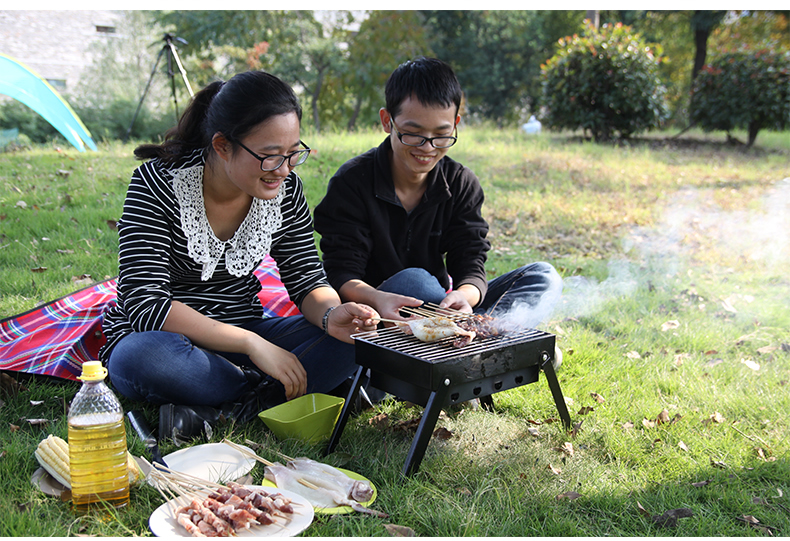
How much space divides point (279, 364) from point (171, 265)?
28.5 inches

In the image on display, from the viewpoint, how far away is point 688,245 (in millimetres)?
6762

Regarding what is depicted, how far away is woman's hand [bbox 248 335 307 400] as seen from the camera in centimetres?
261

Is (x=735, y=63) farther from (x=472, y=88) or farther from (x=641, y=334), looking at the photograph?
(x=472, y=88)

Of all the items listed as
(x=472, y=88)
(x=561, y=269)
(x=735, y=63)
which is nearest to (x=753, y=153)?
(x=735, y=63)

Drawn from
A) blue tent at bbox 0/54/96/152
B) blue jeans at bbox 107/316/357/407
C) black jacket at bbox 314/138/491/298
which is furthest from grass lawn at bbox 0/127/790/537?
blue tent at bbox 0/54/96/152

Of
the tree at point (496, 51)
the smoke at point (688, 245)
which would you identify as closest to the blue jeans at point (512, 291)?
the smoke at point (688, 245)

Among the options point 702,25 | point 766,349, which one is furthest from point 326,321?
point 702,25

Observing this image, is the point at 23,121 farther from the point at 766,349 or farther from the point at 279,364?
the point at 766,349

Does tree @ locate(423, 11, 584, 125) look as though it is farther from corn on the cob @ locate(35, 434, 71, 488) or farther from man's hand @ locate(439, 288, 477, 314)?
corn on the cob @ locate(35, 434, 71, 488)

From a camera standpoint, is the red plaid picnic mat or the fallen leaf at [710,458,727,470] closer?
the fallen leaf at [710,458,727,470]

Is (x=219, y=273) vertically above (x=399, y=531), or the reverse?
(x=219, y=273)

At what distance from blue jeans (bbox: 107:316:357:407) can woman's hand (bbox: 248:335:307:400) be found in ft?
0.79

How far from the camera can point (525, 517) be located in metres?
2.23

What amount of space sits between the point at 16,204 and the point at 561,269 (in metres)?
4.98
